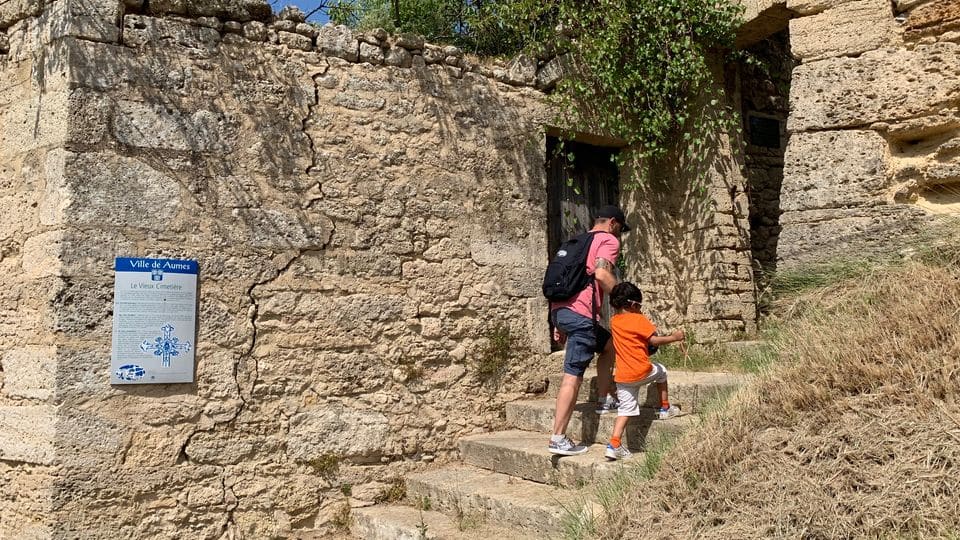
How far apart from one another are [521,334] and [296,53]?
2.34 m

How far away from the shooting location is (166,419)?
455cm

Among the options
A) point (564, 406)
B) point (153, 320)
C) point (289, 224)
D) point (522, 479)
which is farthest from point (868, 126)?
point (153, 320)

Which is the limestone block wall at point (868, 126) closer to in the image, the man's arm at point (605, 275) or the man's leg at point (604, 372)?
the man's leg at point (604, 372)

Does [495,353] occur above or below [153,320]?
below

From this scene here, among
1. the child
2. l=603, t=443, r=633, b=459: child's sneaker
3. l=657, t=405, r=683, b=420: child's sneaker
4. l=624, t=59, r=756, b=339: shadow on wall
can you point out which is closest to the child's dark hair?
the child

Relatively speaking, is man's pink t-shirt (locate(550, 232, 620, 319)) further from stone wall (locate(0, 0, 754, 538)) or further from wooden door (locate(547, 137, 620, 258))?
wooden door (locate(547, 137, 620, 258))

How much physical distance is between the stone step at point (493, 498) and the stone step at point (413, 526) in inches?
1.8

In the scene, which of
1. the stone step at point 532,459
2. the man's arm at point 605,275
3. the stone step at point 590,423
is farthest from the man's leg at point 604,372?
the man's arm at point 605,275

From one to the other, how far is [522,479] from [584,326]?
36.6 inches

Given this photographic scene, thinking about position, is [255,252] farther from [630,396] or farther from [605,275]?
[630,396]

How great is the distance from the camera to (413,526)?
4.55 metres

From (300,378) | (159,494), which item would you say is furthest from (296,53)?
(159,494)

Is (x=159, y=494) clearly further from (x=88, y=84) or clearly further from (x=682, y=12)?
(x=682, y=12)

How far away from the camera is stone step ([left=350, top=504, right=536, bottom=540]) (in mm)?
4301
